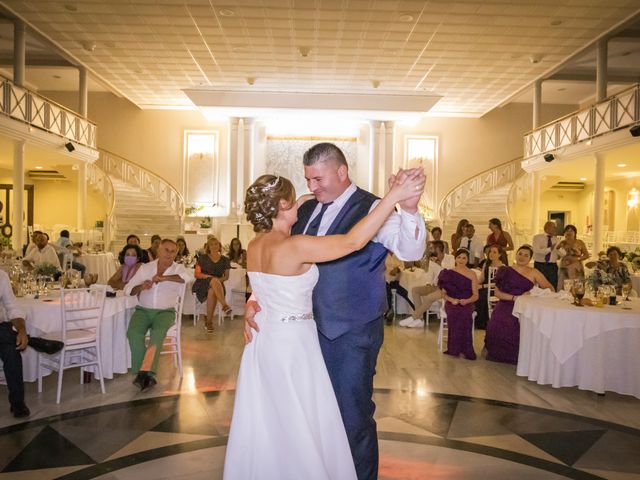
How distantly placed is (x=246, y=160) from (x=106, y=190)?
13.4 feet

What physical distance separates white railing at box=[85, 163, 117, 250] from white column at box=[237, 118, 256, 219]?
3564mm

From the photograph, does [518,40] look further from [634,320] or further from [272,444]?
[272,444]

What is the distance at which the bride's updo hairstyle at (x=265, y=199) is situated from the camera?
2.20 m

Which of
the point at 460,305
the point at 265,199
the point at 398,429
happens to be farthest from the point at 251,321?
the point at 460,305

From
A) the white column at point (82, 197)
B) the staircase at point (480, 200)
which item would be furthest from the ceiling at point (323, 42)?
the white column at point (82, 197)

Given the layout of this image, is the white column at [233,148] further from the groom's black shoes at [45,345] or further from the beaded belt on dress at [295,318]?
the beaded belt on dress at [295,318]

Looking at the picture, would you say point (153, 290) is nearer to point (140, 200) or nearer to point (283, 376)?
point (283, 376)

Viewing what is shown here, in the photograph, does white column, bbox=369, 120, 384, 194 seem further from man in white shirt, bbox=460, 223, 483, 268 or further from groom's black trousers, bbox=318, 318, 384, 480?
groom's black trousers, bbox=318, 318, 384, 480

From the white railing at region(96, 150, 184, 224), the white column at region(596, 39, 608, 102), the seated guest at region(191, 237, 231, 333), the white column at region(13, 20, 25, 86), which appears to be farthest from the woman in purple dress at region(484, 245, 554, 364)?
the white railing at region(96, 150, 184, 224)

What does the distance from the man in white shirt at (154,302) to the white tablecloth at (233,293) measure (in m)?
3.40

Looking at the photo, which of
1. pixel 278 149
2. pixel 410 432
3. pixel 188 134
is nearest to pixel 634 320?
pixel 410 432

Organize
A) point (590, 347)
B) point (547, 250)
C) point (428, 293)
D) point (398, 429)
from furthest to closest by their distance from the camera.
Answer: point (547, 250) → point (428, 293) → point (590, 347) → point (398, 429)

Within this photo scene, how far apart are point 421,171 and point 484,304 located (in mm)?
6774

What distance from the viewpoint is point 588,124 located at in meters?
12.7
